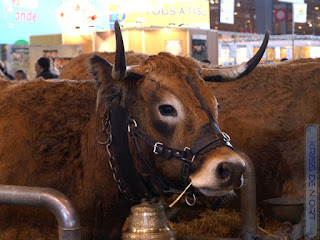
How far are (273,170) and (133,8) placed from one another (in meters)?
9.40

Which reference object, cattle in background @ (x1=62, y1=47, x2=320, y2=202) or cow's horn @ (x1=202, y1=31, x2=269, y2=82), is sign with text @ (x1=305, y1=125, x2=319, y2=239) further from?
cow's horn @ (x1=202, y1=31, x2=269, y2=82)

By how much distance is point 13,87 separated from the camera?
126 inches

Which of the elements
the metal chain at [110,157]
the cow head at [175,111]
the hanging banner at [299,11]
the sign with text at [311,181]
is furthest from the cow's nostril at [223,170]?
the hanging banner at [299,11]

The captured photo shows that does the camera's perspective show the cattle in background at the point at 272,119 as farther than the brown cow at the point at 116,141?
Yes

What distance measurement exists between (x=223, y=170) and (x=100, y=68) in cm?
88

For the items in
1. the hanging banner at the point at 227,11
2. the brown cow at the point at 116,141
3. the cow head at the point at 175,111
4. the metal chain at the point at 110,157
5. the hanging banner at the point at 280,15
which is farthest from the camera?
the hanging banner at the point at 280,15

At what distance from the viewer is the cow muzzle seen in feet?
7.85

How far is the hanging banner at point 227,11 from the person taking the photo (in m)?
13.8

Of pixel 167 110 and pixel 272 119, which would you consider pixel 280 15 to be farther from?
pixel 167 110

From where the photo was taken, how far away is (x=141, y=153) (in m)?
2.75

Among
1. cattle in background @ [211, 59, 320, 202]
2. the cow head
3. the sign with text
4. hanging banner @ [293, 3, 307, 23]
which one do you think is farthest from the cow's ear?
hanging banner @ [293, 3, 307, 23]

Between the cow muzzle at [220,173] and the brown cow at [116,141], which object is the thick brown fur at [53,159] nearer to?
the brown cow at [116,141]

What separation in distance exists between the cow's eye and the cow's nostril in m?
0.38

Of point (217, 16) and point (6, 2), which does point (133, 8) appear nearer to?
point (217, 16)
